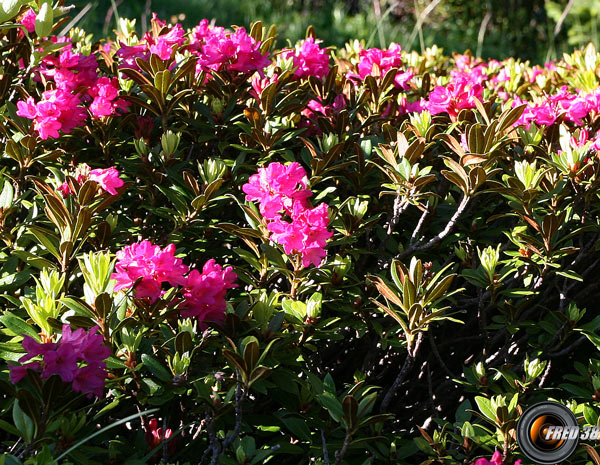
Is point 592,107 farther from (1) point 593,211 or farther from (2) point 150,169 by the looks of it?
(2) point 150,169

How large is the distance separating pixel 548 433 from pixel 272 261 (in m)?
0.79

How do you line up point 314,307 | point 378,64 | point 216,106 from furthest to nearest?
point 378,64 < point 216,106 < point 314,307

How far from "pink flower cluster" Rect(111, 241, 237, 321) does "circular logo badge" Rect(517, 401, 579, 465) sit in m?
0.78

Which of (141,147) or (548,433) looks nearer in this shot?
(548,433)

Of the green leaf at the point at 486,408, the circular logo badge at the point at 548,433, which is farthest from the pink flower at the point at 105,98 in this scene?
the circular logo badge at the point at 548,433

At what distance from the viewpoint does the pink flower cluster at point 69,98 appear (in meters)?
1.92

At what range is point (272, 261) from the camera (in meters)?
Result: 1.72

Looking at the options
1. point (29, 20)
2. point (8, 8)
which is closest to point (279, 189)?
point (8, 8)

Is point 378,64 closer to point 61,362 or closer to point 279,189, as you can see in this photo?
point 279,189

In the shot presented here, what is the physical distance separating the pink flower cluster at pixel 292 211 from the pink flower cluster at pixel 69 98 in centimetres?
61

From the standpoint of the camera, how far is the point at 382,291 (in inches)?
65.1

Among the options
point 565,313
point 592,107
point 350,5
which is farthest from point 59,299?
point 350,5

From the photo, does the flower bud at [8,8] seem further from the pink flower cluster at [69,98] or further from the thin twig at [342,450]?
the thin twig at [342,450]

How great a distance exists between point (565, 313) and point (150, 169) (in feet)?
4.30
